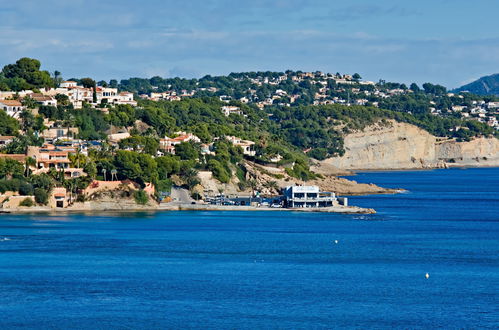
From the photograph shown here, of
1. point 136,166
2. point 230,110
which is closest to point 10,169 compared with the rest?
point 136,166

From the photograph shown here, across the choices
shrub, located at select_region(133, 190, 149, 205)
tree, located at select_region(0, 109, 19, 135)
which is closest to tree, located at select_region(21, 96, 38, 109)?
tree, located at select_region(0, 109, 19, 135)

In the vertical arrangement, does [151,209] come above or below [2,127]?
below

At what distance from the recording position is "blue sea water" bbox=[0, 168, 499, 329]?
45.4 meters

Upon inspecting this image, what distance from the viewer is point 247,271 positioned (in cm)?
5731

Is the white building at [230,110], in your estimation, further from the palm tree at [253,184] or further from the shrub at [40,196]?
the shrub at [40,196]

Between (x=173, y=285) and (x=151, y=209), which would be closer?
(x=173, y=285)

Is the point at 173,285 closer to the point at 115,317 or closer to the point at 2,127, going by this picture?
the point at 115,317

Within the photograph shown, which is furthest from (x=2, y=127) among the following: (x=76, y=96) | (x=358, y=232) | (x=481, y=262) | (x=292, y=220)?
(x=481, y=262)

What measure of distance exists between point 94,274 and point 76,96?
224 ft

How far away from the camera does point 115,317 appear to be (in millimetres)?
44875

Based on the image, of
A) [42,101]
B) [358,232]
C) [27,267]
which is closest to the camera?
[27,267]

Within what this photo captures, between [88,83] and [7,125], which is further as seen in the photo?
[88,83]

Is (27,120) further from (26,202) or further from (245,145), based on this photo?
(245,145)

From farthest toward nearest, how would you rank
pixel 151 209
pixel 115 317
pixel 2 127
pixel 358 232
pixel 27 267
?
pixel 2 127, pixel 151 209, pixel 358 232, pixel 27 267, pixel 115 317
